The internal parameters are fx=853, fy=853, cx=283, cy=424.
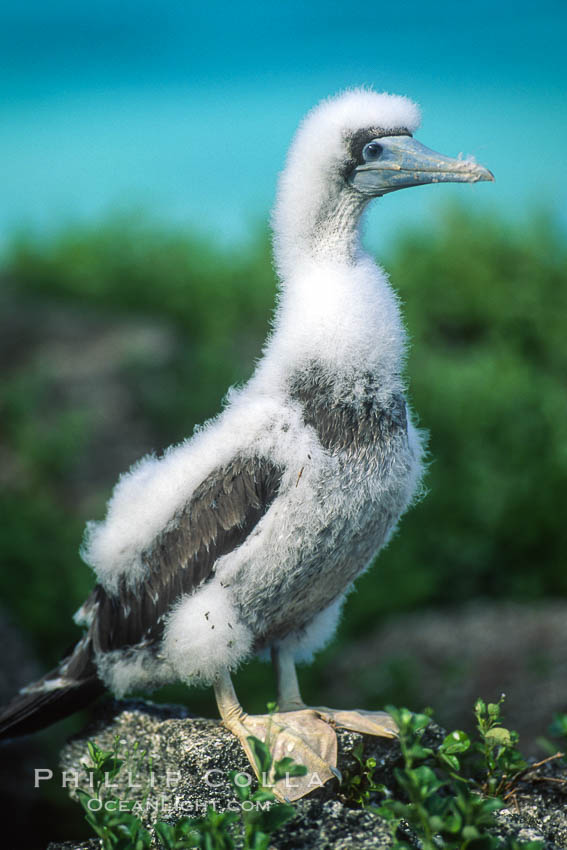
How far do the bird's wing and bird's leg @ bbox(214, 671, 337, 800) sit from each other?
0.29 m

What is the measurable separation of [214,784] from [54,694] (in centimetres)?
63

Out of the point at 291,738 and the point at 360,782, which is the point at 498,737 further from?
the point at 291,738

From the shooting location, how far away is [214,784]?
2.41 meters

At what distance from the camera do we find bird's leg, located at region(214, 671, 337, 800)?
91.0 inches

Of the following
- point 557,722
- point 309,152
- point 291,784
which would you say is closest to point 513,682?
point 557,722

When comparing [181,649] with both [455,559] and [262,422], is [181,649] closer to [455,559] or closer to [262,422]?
[262,422]

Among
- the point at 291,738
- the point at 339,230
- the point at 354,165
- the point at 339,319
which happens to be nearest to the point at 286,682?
the point at 291,738

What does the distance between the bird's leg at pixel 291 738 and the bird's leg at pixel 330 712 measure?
10cm

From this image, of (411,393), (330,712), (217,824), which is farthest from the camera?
(411,393)

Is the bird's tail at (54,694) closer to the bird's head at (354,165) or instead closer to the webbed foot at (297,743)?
the webbed foot at (297,743)

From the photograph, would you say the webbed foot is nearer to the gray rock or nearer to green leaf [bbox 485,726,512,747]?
the gray rock

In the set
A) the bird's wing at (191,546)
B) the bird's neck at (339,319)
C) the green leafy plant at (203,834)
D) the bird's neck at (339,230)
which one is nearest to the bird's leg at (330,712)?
the bird's wing at (191,546)

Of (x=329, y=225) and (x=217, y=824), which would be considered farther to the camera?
(x=329, y=225)

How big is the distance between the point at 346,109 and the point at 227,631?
1501mm
